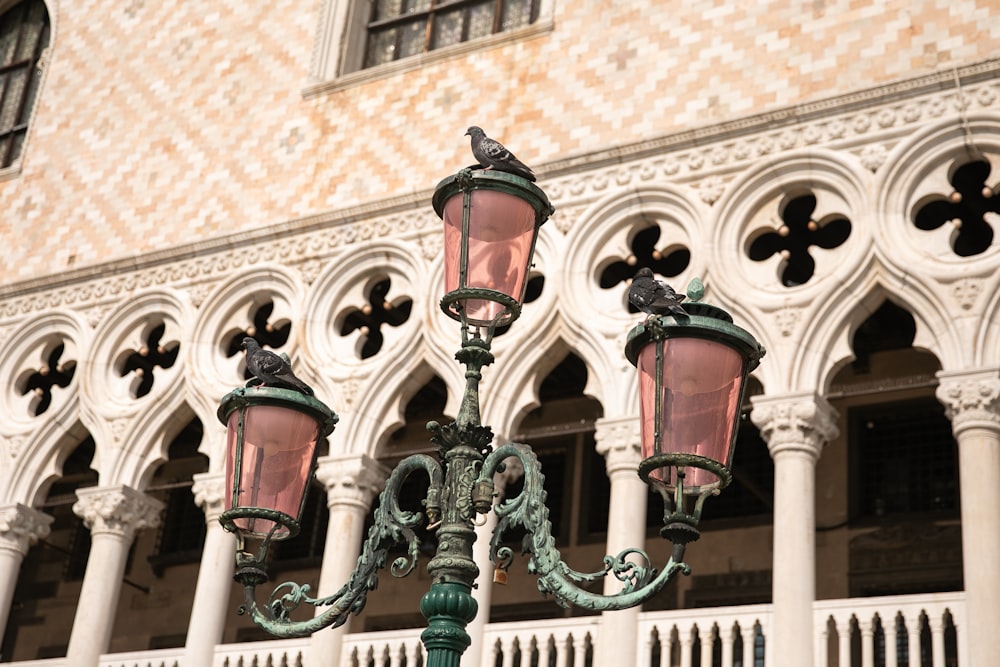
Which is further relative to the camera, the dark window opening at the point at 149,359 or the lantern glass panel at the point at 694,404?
the dark window opening at the point at 149,359

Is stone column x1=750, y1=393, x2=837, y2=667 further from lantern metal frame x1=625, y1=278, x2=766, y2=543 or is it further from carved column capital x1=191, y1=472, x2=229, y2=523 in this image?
carved column capital x1=191, y1=472, x2=229, y2=523

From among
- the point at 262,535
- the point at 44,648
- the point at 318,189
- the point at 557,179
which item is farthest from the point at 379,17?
the point at 262,535

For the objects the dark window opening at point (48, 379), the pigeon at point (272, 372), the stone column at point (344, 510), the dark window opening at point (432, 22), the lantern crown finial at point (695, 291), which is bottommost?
the pigeon at point (272, 372)

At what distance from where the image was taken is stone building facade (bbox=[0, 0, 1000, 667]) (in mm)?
9375

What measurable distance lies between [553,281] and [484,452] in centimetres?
506

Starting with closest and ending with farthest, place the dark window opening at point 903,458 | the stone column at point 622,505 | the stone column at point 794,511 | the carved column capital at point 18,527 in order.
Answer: the stone column at point 794,511 → the stone column at point 622,505 → the dark window opening at point 903,458 → the carved column capital at point 18,527

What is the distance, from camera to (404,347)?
10.9 meters

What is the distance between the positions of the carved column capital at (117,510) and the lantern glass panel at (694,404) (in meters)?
7.43

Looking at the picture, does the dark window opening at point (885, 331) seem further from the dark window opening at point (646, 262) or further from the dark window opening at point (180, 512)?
the dark window opening at point (180, 512)

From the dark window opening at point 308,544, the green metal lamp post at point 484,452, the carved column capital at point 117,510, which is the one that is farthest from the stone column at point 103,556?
the green metal lamp post at point 484,452

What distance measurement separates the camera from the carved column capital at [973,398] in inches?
343

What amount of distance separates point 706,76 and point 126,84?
5587mm

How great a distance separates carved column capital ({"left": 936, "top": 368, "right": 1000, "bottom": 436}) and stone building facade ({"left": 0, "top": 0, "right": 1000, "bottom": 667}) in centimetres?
2

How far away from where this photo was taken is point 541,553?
5242 mm
